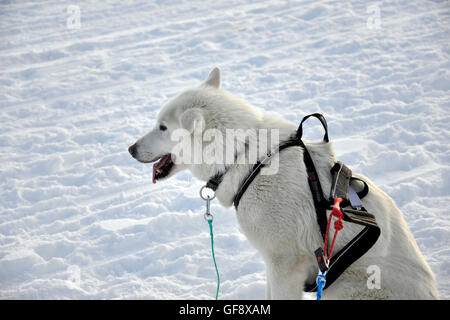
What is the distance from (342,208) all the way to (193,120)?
1.08 m

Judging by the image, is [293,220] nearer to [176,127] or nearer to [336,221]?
[336,221]

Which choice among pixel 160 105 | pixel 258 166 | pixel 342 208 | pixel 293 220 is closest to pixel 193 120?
pixel 258 166

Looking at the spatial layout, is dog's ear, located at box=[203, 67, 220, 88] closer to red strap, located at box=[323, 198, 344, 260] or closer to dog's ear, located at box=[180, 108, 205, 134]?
dog's ear, located at box=[180, 108, 205, 134]

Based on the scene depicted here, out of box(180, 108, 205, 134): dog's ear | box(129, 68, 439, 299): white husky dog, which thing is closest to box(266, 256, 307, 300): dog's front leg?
box(129, 68, 439, 299): white husky dog

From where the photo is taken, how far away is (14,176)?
5.41 m

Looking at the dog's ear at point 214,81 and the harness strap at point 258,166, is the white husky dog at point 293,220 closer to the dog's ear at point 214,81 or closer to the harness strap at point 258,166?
the harness strap at point 258,166

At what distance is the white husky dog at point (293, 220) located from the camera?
231 centimetres

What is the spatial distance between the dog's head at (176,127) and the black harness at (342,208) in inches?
15.4

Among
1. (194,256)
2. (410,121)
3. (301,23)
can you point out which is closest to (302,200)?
(194,256)

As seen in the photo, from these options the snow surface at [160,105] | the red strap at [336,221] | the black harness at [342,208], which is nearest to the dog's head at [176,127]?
the black harness at [342,208]

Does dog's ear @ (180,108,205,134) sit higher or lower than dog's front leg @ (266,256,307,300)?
higher

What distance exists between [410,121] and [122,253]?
423 centimetres

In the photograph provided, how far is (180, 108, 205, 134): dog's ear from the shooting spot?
102 inches

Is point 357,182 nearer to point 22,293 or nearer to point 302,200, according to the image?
point 302,200
